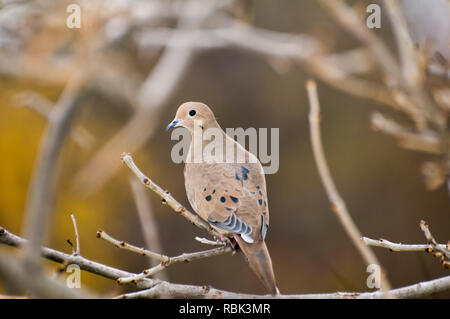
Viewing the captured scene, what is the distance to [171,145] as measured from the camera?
78.4 inches

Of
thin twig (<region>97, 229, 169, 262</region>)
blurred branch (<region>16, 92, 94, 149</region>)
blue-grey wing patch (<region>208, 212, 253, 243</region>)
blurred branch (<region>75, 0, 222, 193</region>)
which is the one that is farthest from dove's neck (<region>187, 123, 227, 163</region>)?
blurred branch (<region>75, 0, 222, 193</region>)

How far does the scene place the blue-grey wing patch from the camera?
1.18 m

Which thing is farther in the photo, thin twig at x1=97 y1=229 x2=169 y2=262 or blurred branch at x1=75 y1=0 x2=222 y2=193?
blurred branch at x1=75 y1=0 x2=222 y2=193

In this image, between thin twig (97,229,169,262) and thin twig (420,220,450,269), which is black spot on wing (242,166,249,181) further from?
thin twig (420,220,450,269)

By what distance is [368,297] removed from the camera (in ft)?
3.85

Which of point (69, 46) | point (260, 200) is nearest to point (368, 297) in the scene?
point (260, 200)

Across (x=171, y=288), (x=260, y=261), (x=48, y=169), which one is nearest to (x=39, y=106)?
(x=48, y=169)

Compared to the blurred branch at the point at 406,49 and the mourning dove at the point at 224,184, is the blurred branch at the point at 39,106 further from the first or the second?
the blurred branch at the point at 406,49

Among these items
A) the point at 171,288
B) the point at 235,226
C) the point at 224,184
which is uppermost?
the point at 224,184

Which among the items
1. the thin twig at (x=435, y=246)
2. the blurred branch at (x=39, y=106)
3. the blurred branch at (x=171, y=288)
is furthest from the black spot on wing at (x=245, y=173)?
the blurred branch at (x=39, y=106)

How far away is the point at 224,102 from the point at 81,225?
2.75 ft

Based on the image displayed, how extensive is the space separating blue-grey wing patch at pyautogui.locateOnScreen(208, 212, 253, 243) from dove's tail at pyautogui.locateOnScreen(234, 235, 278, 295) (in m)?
0.01

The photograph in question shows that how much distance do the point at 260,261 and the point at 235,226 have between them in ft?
0.43

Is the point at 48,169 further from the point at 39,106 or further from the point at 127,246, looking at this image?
the point at 127,246
